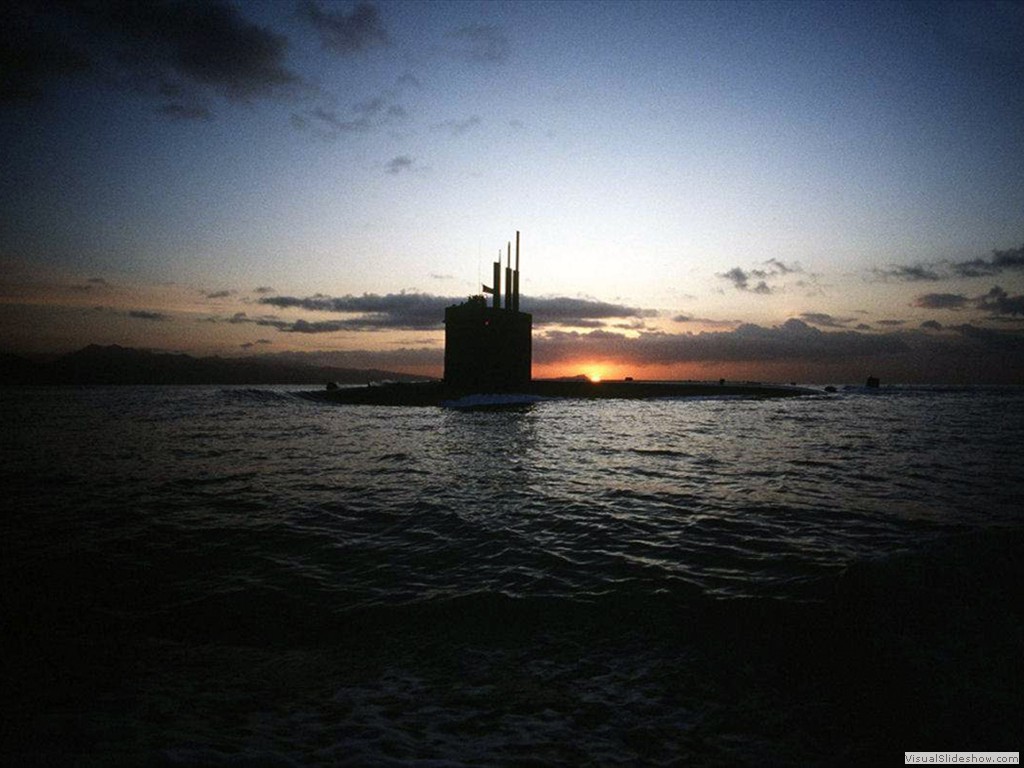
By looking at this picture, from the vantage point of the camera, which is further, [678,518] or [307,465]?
[307,465]

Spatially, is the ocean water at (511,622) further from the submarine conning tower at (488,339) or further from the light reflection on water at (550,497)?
the submarine conning tower at (488,339)

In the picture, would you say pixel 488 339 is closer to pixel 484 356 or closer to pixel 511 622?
pixel 484 356

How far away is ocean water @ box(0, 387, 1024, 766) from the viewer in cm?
401

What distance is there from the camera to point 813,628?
5.84 metres

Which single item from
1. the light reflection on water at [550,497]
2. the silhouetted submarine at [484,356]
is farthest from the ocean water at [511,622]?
the silhouetted submarine at [484,356]

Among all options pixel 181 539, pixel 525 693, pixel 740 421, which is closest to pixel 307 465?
pixel 181 539

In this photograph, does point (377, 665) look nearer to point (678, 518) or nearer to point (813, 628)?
point (813, 628)

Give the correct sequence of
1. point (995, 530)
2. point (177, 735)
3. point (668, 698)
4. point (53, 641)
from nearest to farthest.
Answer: point (177, 735), point (668, 698), point (53, 641), point (995, 530)

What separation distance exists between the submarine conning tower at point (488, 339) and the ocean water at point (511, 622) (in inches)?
1517

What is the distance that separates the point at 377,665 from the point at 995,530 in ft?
37.4

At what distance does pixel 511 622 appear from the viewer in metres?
6.12

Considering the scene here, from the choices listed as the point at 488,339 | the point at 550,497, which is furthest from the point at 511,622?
the point at 488,339

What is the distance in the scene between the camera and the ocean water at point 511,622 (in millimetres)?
4012

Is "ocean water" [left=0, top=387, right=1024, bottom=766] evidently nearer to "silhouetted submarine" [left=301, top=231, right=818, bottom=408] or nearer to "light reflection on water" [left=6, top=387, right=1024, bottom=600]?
"light reflection on water" [left=6, top=387, right=1024, bottom=600]
